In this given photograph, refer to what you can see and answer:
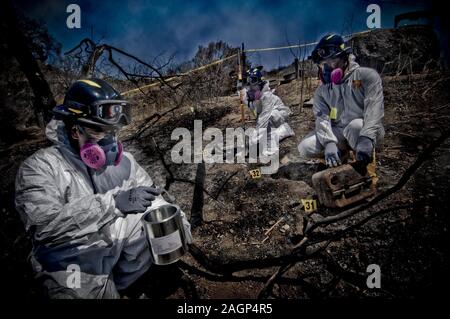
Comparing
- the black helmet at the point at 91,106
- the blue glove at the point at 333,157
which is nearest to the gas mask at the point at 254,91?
the blue glove at the point at 333,157

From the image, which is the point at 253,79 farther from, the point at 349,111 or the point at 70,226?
the point at 70,226

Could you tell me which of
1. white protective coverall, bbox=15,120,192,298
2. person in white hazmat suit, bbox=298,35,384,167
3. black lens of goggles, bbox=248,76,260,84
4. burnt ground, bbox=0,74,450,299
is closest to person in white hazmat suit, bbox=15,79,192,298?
white protective coverall, bbox=15,120,192,298

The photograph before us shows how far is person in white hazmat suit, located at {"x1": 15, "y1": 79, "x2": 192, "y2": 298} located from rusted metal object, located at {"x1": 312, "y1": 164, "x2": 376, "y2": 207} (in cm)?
171

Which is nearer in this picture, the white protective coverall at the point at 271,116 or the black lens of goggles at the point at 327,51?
the black lens of goggles at the point at 327,51

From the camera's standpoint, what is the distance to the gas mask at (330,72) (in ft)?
9.71

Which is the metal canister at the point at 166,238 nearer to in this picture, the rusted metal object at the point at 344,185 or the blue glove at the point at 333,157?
A: the rusted metal object at the point at 344,185

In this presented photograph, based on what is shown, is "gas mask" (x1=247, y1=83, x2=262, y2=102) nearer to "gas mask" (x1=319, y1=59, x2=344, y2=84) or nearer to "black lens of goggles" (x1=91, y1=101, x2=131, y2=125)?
"gas mask" (x1=319, y1=59, x2=344, y2=84)

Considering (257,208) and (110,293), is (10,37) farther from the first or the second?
(257,208)

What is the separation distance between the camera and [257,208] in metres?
3.08

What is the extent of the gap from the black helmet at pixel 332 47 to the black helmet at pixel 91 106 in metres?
2.69

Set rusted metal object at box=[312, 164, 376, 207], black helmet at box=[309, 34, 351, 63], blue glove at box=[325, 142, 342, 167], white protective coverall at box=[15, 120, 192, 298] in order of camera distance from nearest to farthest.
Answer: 1. white protective coverall at box=[15, 120, 192, 298]
2. rusted metal object at box=[312, 164, 376, 207]
3. black helmet at box=[309, 34, 351, 63]
4. blue glove at box=[325, 142, 342, 167]

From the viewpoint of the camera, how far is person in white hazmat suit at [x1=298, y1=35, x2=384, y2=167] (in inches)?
108

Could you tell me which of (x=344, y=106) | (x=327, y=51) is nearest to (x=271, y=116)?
(x=344, y=106)
